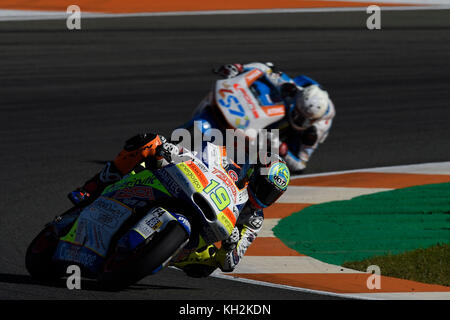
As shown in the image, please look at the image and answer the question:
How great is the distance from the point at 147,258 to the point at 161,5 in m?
16.5

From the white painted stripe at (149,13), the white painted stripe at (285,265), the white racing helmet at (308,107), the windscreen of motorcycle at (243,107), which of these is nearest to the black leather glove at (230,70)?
the windscreen of motorcycle at (243,107)

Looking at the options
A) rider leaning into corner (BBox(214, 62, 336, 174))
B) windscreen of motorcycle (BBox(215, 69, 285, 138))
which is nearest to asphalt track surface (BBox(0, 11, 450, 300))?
rider leaning into corner (BBox(214, 62, 336, 174))

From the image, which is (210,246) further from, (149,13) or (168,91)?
(149,13)

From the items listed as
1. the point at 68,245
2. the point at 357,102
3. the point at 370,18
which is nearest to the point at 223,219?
the point at 68,245

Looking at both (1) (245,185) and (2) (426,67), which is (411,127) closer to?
(2) (426,67)

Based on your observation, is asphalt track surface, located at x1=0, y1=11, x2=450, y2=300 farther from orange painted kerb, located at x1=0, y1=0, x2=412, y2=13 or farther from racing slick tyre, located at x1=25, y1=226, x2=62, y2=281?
orange painted kerb, located at x1=0, y1=0, x2=412, y2=13

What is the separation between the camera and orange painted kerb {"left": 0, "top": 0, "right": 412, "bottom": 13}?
A: 68.2ft

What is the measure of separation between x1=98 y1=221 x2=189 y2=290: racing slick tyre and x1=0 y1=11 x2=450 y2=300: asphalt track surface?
1.85 feet

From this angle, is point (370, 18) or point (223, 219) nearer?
point (223, 219)

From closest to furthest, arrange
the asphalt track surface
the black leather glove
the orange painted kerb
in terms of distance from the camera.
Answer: the asphalt track surface
the black leather glove
the orange painted kerb

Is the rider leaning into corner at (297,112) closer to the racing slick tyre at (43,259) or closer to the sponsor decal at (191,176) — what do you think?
the racing slick tyre at (43,259)

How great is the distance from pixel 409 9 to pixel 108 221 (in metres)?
16.4

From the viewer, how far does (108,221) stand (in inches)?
245
